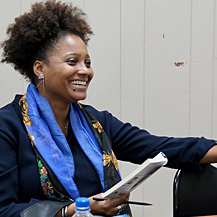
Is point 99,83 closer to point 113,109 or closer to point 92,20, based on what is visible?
point 113,109

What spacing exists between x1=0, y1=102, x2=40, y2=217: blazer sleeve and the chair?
0.56 metres

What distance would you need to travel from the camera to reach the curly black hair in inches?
61.6

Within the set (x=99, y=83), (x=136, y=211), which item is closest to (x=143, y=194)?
(x=136, y=211)

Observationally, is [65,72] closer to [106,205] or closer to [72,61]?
[72,61]

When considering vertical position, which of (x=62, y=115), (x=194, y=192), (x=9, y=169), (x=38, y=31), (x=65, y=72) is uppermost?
(x=38, y=31)

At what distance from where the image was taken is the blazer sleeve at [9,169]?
1.29 metres

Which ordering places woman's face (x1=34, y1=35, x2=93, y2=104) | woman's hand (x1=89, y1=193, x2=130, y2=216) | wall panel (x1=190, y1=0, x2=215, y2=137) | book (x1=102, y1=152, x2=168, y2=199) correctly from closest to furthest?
book (x1=102, y1=152, x2=168, y2=199) → woman's hand (x1=89, y1=193, x2=130, y2=216) → woman's face (x1=34, y1=35, x2=93, y2=104) → wall panel (x1=190, y1=0, x2=215, y2=137)

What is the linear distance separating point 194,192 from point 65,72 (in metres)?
0.71

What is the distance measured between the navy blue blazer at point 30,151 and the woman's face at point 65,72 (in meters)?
0.17

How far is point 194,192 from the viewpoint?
1510mm

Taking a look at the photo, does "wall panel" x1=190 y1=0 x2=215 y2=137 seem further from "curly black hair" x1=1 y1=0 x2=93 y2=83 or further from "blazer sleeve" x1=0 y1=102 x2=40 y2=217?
"blazer sleeve" x1=0 y1=102 x2=40 y2=217

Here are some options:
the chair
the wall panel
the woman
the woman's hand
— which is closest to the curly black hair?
the woman

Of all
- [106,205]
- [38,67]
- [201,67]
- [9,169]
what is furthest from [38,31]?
[201,67]

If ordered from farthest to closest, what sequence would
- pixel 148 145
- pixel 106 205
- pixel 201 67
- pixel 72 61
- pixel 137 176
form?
pixel 201 67 < pixel 148 145 < pixel 72 61 < pixel 106 205 < pixel 137 176
